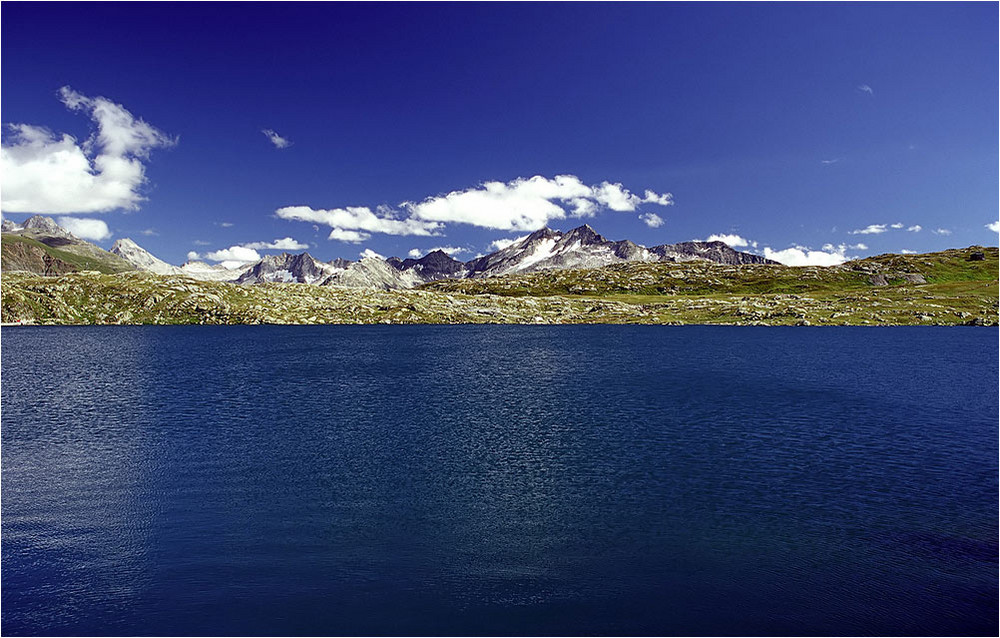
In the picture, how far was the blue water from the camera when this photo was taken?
24.9m

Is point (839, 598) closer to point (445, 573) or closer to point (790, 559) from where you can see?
point (790, 559)

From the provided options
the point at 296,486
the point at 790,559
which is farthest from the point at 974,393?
the point at 296,486

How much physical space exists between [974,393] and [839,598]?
250 feet

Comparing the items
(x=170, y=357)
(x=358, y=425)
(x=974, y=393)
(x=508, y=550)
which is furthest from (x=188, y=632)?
(x=170, y=357)

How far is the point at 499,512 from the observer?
35938 mm

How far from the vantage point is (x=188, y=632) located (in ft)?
76.7

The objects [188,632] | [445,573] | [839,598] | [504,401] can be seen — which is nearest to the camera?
[188,632]

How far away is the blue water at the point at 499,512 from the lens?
24.9m

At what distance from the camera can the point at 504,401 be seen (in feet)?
247

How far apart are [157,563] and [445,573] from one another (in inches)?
606

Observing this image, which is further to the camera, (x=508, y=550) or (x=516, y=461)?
(x=516, y=461)

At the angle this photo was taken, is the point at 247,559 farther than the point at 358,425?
No

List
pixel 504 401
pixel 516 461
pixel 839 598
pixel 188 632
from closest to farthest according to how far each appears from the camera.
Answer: pixel 188 632 < pixel 839 598 < pixel 516 461 < pixel 504 401

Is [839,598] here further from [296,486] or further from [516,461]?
[296,486]
